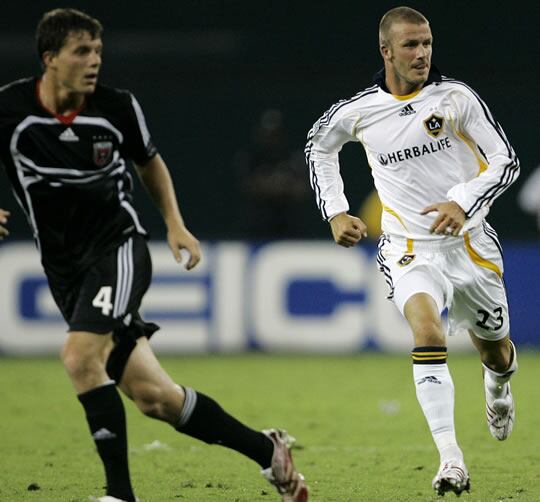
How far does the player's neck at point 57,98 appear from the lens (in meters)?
5.38

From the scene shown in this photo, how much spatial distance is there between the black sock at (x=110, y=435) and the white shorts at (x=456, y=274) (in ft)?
5.26

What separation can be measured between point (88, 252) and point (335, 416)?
4.01 meters

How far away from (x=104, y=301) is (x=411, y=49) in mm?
1991

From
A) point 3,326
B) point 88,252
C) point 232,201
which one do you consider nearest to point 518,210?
point 232,201

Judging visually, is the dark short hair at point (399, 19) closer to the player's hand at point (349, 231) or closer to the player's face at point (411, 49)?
the player's face at point (411, 49)

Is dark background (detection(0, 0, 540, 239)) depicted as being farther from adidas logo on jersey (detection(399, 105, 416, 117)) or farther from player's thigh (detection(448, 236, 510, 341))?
adidas logo on jersey (detection(399, 105, 416, 117))

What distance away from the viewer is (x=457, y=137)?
248 inches

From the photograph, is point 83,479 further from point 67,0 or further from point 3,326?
point 67,0

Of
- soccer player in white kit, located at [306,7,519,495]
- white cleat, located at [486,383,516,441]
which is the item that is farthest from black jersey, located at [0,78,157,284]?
white cleat, located at [486,383,516,441]

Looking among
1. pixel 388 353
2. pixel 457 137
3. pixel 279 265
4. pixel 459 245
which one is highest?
pixel 457 137

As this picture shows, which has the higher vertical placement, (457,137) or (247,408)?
(457,137)

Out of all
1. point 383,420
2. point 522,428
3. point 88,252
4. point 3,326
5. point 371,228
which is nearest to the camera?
point 88,252

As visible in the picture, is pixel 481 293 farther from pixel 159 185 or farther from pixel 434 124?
pixel 159 185

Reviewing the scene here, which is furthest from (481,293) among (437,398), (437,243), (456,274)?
(437,398)
